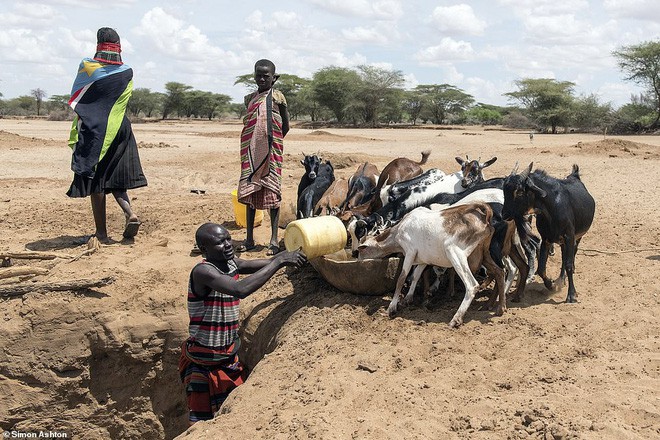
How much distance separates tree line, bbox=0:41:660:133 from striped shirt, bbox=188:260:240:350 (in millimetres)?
29487

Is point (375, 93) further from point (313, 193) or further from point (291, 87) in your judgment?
point (313, 193)

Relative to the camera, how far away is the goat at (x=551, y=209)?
521 cm

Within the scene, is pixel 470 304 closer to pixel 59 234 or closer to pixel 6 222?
pixel 59 234

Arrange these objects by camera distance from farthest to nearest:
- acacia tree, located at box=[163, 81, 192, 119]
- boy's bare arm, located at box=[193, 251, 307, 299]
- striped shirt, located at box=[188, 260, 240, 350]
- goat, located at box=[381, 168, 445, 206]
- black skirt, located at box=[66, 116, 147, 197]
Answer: acacia tree, located at box=[163, 81, 192, 119], black skirt, located at box=[66, 116, 147, 197], goat, located at box=[381, 168, 445, 206], striped shirt, located at box=[188, 260, 240, 350], boy's bare arm, located at box=[193, 251, 307, 299]

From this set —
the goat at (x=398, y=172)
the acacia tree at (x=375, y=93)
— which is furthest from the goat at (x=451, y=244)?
the acacia tree at (x=375, y=93)

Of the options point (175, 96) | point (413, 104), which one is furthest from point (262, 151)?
point (175, 96)

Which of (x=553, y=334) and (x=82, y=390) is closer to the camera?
(x=553, y=334)

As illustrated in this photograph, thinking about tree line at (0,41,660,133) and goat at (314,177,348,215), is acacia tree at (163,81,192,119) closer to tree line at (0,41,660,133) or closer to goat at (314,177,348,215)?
tree line at (0,41,660,133)

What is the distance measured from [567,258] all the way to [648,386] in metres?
1.68

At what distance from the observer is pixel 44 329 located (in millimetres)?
5984

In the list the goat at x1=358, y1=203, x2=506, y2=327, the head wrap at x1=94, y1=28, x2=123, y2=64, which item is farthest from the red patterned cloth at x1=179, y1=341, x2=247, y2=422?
the head wrap at x1=94, y1=28, x2=123, y2=64

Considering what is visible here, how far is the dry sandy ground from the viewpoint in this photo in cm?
375

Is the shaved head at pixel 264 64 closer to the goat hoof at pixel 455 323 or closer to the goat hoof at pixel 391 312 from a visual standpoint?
the goat hoof at pixel 391 312

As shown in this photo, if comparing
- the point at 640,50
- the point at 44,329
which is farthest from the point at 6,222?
the point at 640,50
